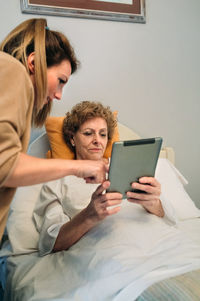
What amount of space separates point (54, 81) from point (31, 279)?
68cm

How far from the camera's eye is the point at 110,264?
880mm

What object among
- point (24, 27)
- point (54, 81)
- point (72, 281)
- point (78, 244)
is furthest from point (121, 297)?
point (24, 27)

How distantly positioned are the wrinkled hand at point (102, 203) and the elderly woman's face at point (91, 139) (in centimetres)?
43

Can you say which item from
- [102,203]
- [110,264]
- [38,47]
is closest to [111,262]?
[110,264]

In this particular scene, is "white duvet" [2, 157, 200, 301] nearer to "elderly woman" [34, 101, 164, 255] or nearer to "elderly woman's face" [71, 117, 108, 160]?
"elderly woman" [34, 101, 164, 255]

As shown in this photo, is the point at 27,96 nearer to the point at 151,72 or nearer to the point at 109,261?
the point at 109,261

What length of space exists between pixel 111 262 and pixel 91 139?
0.68 m

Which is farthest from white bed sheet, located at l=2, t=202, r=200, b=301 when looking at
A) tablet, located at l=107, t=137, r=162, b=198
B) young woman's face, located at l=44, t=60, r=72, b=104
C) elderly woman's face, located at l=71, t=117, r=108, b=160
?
young woman's face, located at l=44, t=60, r=72, b=104

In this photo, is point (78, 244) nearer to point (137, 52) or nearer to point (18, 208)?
point (18, 208)

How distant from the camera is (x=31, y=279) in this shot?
943 millimetres

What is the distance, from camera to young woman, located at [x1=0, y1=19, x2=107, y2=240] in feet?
1.92

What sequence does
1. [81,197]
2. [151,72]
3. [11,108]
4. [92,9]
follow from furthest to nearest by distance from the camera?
[151,72]
[92,9]
[81,197]
[11,108]

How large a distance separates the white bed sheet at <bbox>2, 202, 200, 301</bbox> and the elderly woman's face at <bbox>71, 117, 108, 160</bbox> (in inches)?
15.1

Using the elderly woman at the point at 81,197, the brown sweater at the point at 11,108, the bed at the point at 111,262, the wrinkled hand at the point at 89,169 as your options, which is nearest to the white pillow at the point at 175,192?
the bed at the point at 111,262
